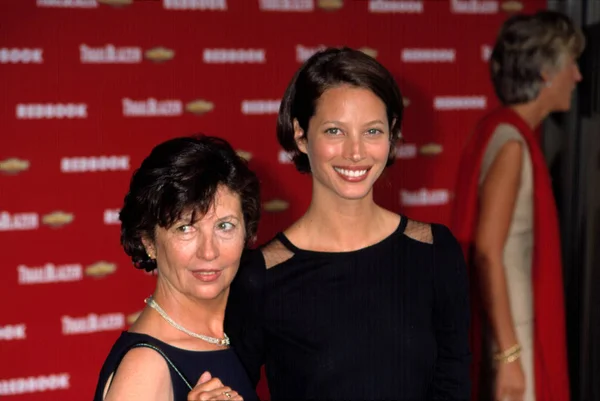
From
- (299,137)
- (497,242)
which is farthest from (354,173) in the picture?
(497,242)

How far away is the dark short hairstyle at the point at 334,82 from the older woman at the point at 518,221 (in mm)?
713

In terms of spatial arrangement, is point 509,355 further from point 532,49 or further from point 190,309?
point 190,309

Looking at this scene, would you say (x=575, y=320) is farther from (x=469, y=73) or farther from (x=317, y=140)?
(x=317, y=140)

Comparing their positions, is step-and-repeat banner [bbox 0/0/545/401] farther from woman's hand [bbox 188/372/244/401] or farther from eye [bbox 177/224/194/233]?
woman's hand [bbox 188/372/244/401]

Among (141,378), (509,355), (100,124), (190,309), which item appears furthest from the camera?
(100,124)

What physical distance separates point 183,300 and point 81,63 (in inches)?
63.6

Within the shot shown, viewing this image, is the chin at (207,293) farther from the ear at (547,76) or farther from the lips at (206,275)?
the ear at (547,76)

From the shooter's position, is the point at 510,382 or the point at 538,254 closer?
the point at 510,382

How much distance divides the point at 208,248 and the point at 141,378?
0.85 ft

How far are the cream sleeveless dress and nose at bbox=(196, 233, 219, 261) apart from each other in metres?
1.10

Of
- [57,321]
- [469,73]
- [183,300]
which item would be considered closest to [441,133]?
[469,73]

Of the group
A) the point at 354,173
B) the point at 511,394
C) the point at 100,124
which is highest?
the point at 100,124

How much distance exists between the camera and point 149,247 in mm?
1519

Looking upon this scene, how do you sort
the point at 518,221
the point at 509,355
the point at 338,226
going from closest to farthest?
the point at 338,226, the point at 509,355, the point at 518,221
